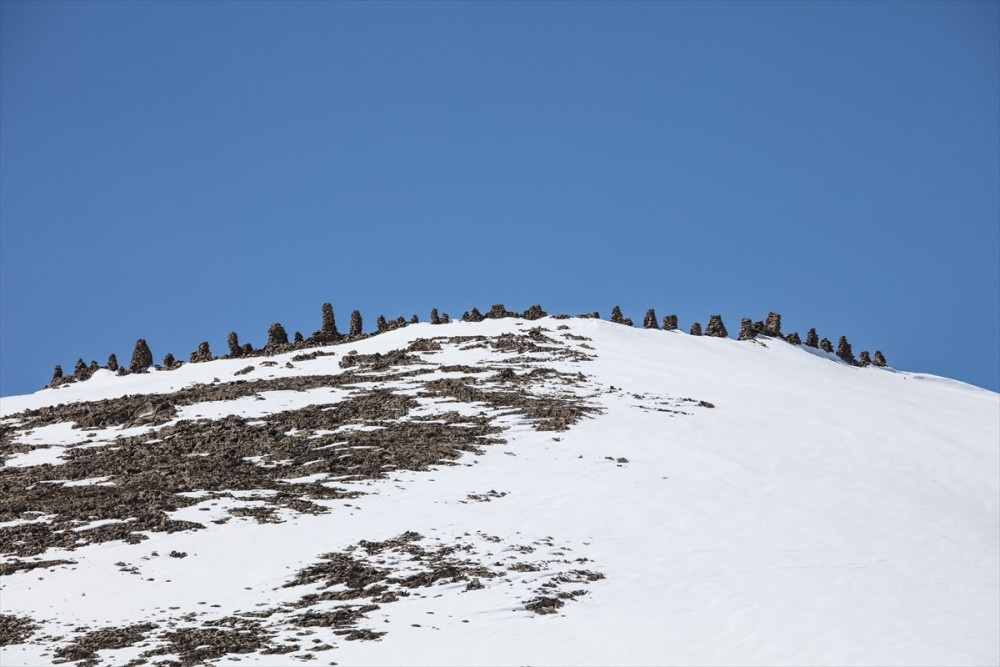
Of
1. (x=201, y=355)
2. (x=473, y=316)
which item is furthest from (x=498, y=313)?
(x=201, y=355)

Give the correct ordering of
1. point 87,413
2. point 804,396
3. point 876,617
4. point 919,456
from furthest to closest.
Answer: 1. point 804,396
2. point 87,413
3. point 919,456
4. point 876,617

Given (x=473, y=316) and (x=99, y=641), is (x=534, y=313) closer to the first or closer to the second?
(x=473, y=316)

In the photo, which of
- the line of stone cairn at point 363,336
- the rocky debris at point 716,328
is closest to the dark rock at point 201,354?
the line of stone cairn at point 363,336

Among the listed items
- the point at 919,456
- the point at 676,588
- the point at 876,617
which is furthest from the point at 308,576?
the point at 919,456

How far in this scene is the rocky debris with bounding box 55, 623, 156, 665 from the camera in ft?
86.2

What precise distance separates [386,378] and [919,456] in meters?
25.9

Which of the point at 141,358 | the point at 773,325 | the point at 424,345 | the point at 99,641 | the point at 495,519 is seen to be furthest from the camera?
the point at 773,325

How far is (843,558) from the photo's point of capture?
34.8 meters

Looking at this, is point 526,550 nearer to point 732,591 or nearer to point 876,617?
point 732,591

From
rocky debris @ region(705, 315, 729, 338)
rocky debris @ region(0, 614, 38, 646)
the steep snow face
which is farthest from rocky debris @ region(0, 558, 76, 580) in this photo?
rocky debris @ region(705, 315, 729, 338)

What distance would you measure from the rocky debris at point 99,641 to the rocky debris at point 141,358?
1557 inches

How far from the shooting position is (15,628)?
1116 inches

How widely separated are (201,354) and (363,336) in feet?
33.8

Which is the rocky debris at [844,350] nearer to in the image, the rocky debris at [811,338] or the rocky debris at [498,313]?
the rocky debris at [811,338]
